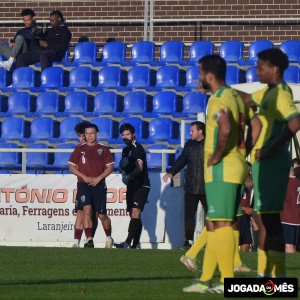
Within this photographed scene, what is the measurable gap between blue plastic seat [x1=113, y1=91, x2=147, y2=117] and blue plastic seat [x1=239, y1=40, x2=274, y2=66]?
2201 mm

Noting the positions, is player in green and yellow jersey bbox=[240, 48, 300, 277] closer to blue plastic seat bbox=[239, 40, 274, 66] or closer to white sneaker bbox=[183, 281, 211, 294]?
white sneaker bbox=[183, 281, 211, 294]

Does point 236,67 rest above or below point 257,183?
above

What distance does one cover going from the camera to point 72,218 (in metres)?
19.5

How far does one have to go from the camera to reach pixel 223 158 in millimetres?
9922

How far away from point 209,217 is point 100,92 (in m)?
13.1

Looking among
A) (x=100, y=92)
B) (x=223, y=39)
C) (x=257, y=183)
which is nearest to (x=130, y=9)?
(x=223, y=39)

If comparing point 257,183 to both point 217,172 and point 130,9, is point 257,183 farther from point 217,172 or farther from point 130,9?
point 130,9

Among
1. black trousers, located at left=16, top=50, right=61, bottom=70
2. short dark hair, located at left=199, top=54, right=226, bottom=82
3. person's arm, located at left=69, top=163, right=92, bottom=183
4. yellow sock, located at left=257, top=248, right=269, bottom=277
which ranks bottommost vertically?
yellow sock, located at left=257, top=248, right=269, bottom=277

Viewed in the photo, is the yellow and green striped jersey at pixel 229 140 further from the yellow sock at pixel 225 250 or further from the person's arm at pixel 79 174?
the person's arm at pixel 79 174

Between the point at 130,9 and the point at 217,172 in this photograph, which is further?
the point at 130,9

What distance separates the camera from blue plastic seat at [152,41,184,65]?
2397 cm

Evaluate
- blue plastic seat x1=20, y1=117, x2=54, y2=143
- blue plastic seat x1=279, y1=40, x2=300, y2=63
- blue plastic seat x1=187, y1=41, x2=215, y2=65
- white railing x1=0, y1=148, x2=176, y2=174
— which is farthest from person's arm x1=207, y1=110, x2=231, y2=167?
blue plastic seat x1=187, y1=41, x2=215, y2=65

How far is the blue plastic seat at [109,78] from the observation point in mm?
23375

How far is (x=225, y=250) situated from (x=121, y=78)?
14.2 meters
